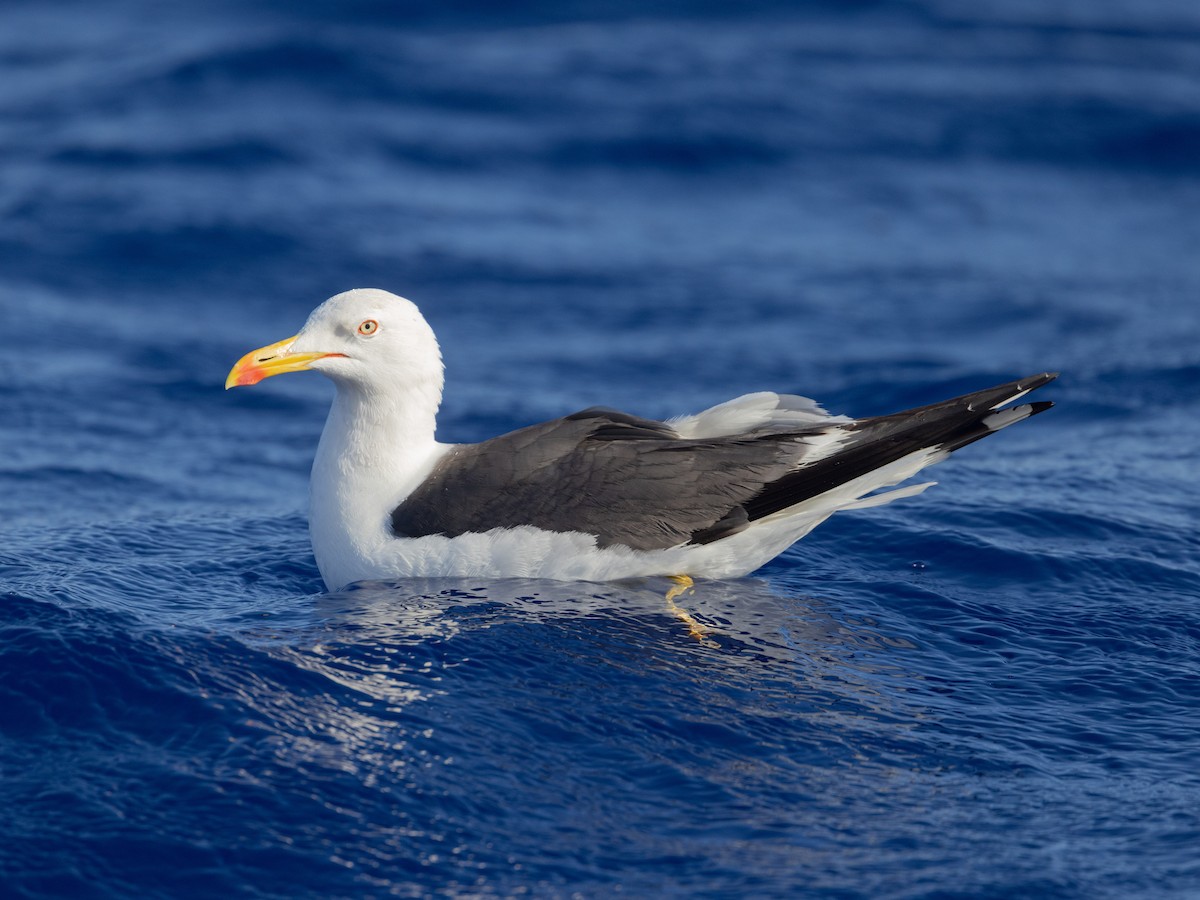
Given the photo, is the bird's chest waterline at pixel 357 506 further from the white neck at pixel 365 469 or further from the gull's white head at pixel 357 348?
the gull's white head at pixel 357 348

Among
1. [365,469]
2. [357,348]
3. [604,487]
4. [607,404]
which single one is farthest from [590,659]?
[607,404]

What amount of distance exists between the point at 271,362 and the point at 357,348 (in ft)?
1.50

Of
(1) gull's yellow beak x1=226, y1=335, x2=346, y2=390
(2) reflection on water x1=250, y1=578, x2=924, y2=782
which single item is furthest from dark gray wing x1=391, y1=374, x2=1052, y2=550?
(1) gull's yellow beak x1=226, y1=335, x2=346, y2=390

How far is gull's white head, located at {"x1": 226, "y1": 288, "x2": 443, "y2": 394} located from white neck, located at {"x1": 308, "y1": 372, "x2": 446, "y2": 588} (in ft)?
0.36

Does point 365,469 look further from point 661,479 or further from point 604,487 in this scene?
point 661,479

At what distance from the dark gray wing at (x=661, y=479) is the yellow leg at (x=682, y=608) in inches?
11.4

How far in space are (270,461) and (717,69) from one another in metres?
10.4

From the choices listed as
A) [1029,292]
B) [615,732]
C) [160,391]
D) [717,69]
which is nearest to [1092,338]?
[1029,292]

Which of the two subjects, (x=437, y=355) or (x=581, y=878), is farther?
(x=437, y=355)

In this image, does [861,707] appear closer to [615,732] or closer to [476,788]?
[615,732]

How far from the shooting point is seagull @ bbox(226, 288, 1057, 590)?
24.4 ft

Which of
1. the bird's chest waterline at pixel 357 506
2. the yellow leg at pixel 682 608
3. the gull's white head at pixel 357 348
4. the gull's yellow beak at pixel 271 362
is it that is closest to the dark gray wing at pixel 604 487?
the bird's chest waterline at pixel 357 506

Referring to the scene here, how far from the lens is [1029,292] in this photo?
51.0 feet

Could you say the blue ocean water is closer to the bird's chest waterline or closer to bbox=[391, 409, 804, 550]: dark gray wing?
the bird's chest waterline
